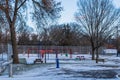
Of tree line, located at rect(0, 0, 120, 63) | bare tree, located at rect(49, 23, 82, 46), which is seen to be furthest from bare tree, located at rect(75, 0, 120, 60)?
bare tree, located at rect(49, 23, 82, 46)

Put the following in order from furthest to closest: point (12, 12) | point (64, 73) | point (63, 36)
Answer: point (63, 36) < point (12, 12) < point (64, 73)

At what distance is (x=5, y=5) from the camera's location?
3638cm

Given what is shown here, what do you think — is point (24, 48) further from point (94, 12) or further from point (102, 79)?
point (102, 79)

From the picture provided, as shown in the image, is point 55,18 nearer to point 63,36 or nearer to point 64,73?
point 64,73

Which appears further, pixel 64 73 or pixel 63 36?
pixel 63 36

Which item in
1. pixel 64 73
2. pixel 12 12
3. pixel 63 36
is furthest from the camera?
pixel 63 36

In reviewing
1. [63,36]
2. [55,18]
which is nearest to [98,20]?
[55,18]

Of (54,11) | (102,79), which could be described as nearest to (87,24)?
(54,11)

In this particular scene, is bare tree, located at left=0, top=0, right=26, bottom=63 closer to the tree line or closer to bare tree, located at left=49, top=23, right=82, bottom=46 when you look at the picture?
the tree line

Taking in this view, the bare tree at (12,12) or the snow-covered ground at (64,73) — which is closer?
the snow-covered ground at (64,73)

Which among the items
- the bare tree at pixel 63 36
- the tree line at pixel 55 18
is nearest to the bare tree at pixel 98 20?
the tree line at pixel 55 18

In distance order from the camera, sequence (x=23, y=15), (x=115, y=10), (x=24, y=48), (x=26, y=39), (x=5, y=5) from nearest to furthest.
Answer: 1. (x=5, y=5)
2. (x=23, y=15)
3. (x=115, y=10)
4. (x=24, y=48)
5. (x=26, y=39)

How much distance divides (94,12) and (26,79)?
34.1 metres

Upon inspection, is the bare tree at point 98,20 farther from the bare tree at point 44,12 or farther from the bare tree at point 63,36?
the bare tree at point 63,36
